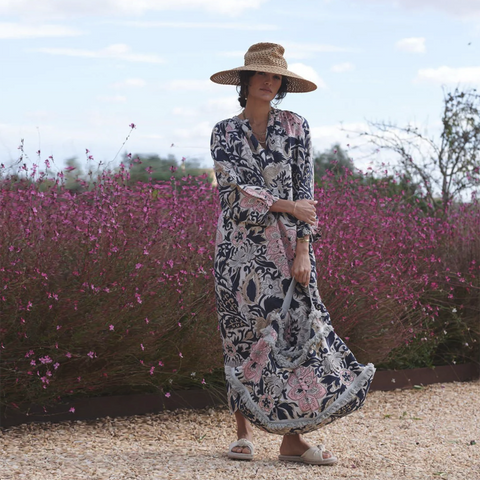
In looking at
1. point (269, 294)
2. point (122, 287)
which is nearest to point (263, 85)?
point (269, 294)

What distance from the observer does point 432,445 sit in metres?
4.35

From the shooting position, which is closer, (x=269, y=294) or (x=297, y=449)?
(x=269, y=294)

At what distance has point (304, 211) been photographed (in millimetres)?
3428

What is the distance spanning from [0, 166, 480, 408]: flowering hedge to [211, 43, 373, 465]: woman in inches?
34.3

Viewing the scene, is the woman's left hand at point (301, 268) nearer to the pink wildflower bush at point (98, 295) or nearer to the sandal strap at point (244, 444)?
the sandal strap at point (244, 444)

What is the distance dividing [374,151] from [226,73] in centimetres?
587

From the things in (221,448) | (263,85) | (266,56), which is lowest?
(221,448)

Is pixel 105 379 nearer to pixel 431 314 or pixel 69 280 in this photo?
pixel 69 280

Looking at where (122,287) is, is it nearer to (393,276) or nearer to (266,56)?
(266,56)

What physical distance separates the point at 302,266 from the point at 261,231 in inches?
9.7

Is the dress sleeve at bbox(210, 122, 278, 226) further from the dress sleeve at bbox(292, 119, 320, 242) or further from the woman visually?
the dress sleeve at bbox(292, 119, 320, 242)

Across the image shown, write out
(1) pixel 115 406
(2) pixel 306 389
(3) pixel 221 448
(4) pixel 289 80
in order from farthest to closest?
(1) pixel 115 406
(3) pixel 221 448
(4) pixel 289 80
(2) pixel 306 389

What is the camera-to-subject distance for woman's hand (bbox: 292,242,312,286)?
3373 mm

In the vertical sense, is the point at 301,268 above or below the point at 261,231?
below
